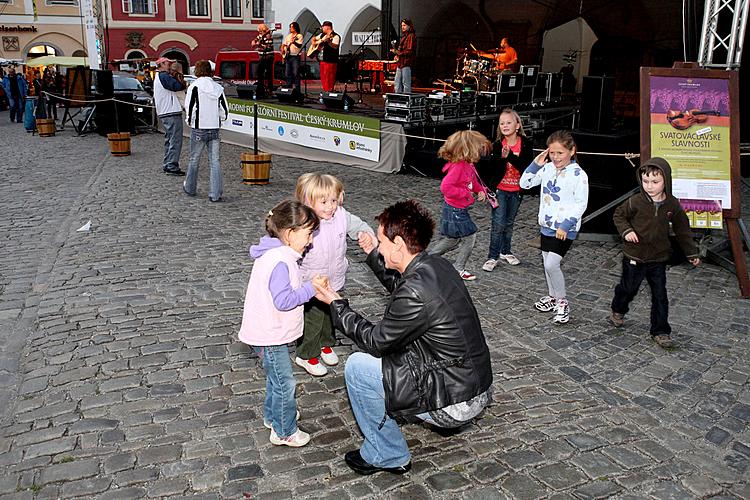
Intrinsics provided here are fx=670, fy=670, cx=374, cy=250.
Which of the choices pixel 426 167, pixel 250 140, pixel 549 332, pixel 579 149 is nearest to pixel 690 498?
pixel 549 332

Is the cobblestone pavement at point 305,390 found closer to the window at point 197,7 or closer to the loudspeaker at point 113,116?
the loudspeaker at point 113,116

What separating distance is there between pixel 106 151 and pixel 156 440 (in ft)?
44.1

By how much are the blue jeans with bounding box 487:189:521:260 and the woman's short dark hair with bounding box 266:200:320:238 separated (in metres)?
4.01

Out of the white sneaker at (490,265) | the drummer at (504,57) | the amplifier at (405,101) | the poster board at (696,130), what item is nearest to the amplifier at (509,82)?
the drummer at (504,57)

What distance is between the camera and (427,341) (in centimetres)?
321

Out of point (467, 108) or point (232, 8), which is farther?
point (232, 8)

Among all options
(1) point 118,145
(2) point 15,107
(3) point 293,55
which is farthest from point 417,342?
(2) point 15,107

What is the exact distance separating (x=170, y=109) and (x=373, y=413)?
33.6ft

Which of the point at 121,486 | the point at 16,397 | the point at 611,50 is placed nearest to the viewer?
the point at 121,486

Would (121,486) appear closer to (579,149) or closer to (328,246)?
(328,246)

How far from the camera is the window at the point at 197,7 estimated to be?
1565 inches

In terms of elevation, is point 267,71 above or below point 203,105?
above

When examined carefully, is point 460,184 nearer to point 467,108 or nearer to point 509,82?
point 467,108

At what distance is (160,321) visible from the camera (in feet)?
19.0
